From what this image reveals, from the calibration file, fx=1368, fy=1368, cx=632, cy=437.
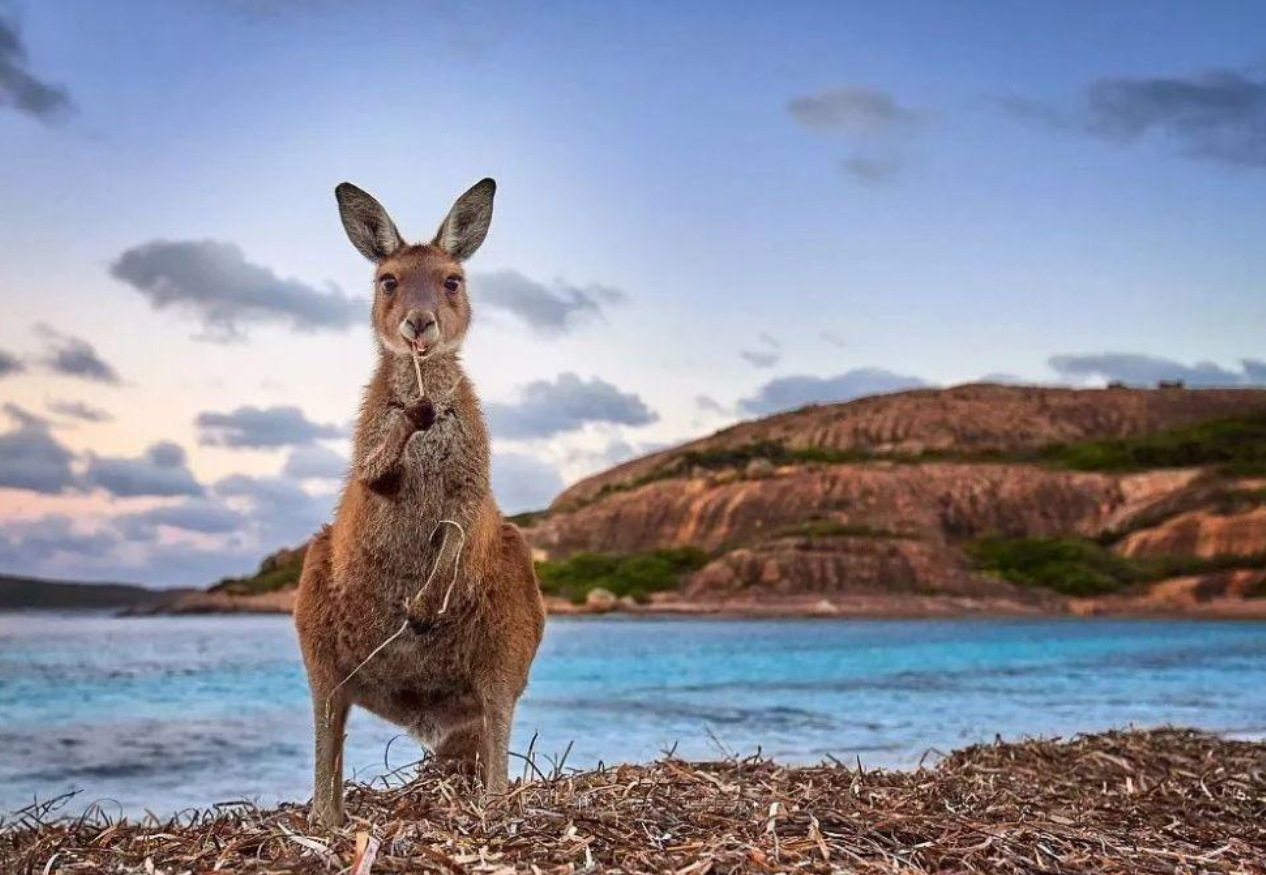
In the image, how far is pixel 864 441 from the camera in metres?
99.0

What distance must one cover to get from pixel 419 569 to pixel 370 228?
1521mm

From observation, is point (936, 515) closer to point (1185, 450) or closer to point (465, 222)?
point (1185, 450)

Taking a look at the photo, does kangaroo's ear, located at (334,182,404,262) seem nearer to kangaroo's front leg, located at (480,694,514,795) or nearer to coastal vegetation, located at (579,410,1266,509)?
kangaroo's front leg, located at (480,694,514,795)

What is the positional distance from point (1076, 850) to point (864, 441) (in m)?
95.8

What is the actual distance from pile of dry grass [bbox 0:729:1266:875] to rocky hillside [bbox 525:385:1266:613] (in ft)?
220

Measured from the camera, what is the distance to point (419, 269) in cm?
555

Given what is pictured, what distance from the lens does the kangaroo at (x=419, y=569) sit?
5.25 meters

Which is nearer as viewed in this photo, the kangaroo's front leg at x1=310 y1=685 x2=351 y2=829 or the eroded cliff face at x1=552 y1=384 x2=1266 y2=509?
the kangaroo's front leg at x1=310 y1=685 x2=351 y2=829

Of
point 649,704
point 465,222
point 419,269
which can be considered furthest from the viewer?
point 649,704

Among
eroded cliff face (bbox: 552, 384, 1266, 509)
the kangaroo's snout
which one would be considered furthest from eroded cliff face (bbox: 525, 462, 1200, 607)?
the kangaroo's snout

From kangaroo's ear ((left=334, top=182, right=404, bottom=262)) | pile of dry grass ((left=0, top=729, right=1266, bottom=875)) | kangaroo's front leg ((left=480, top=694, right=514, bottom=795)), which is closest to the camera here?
pile of dry grass ((left=0, top=729, right=1266, bottom=875))

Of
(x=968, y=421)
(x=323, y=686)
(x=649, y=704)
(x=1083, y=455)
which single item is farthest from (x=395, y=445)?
(x=968, y=421)

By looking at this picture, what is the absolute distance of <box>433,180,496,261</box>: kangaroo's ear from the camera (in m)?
5.76

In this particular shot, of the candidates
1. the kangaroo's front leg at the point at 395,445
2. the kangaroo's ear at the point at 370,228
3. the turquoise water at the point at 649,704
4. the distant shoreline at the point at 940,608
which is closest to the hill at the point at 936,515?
the distant shoreline at the point at 940,608
